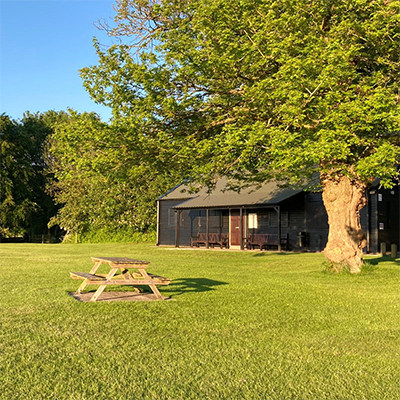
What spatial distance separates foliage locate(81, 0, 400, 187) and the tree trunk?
1192mm

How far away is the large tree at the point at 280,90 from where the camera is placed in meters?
11.8

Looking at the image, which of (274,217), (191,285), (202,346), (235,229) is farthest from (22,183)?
(202,346)

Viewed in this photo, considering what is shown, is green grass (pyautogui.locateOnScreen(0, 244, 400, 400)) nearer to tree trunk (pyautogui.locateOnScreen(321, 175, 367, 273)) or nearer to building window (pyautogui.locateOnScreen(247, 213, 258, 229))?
tree trunk (pyautogui.locateOnScreen(321, 175, 367, 273))

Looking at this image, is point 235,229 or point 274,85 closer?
point 274,85

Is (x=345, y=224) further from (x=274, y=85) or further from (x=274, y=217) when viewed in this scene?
(x=274, y=217)

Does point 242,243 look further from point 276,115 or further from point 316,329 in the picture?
point 316,329

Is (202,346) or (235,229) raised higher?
(235,229)

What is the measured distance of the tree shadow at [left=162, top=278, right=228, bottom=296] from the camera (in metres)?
11.3

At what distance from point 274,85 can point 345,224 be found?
232 inches

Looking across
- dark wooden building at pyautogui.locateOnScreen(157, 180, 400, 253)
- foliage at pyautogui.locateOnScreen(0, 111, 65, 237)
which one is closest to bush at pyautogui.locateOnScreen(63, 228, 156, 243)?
foliage at pyautogui.locateOnScreen(0, 111, 65, 237)

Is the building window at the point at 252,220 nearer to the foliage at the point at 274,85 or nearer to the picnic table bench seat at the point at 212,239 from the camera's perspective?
the picnic table bench seat at the point at 212,239

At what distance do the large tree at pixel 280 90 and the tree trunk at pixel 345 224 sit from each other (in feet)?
0.11

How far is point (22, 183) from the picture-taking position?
2157 inches

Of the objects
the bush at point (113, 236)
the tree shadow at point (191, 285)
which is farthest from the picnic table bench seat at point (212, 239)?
the tree shadow at point (191, 285)
